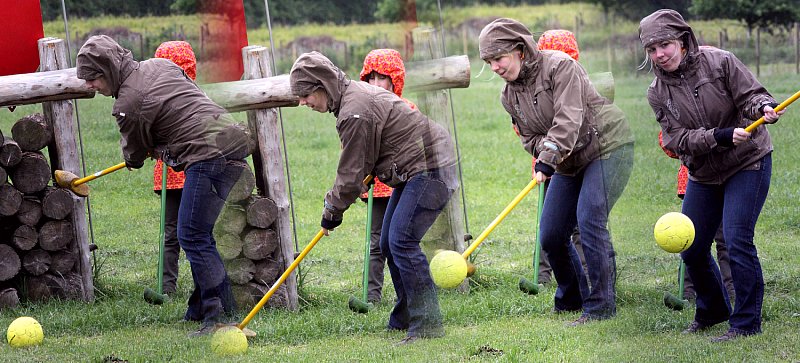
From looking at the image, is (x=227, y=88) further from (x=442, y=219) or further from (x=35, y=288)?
(x=35, y=288)

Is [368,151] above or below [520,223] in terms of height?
above

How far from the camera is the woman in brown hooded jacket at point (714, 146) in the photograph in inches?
155

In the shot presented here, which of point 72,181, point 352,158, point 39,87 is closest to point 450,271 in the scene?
point 352,158

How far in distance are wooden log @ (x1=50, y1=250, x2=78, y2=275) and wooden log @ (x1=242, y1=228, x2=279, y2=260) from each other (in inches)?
47.2

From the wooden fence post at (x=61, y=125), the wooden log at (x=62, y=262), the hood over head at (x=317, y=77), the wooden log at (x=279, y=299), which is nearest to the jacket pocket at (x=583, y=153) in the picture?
the hood over head at (x=317, y=77)

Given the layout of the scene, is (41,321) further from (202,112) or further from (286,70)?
(286,70)

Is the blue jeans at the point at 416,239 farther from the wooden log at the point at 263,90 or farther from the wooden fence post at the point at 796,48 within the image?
the wooden fence post at the point at 796,48

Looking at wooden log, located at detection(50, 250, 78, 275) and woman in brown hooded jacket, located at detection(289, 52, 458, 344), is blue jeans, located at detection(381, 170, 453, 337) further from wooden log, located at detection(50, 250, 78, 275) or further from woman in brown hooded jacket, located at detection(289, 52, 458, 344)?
wooden log, located at detection(50, 250, 78, 275)

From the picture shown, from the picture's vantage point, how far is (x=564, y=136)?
168 inches

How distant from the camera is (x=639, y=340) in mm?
2420

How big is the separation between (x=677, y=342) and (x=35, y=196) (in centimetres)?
388

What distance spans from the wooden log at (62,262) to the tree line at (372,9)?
1456mm

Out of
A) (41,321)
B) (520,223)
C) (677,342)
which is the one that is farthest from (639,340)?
(520,223)

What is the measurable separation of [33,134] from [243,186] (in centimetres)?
146
